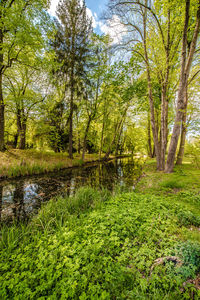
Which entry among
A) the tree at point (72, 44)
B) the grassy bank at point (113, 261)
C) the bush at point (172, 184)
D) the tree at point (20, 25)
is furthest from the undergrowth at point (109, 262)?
the tree at point (72, 44)

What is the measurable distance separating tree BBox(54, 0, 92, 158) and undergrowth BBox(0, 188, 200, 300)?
14387 mm

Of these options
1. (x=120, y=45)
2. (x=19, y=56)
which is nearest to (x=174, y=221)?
(x=120, y=45)

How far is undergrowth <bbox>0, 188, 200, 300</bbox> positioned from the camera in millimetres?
1710

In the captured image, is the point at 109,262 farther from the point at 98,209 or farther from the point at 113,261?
the point at 98,209

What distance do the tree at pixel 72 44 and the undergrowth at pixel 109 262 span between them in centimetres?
1439

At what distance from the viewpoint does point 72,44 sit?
14.4m

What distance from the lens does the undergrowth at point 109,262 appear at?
1.71 meters

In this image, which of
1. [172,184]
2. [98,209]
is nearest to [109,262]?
[98,209]

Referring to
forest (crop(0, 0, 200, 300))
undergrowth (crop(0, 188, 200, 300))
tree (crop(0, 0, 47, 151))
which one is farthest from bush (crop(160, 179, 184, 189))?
tree (crop(0, 0, 47, 151))

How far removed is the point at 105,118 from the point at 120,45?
33.7ft

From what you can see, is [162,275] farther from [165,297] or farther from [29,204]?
[29,204]

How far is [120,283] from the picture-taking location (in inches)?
70.4

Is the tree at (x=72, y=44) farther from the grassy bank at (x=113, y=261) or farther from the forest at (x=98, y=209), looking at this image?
the grassy bank at (x=113, y=261)

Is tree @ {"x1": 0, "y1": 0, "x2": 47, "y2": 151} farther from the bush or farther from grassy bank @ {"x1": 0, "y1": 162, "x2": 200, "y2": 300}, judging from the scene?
the bush
